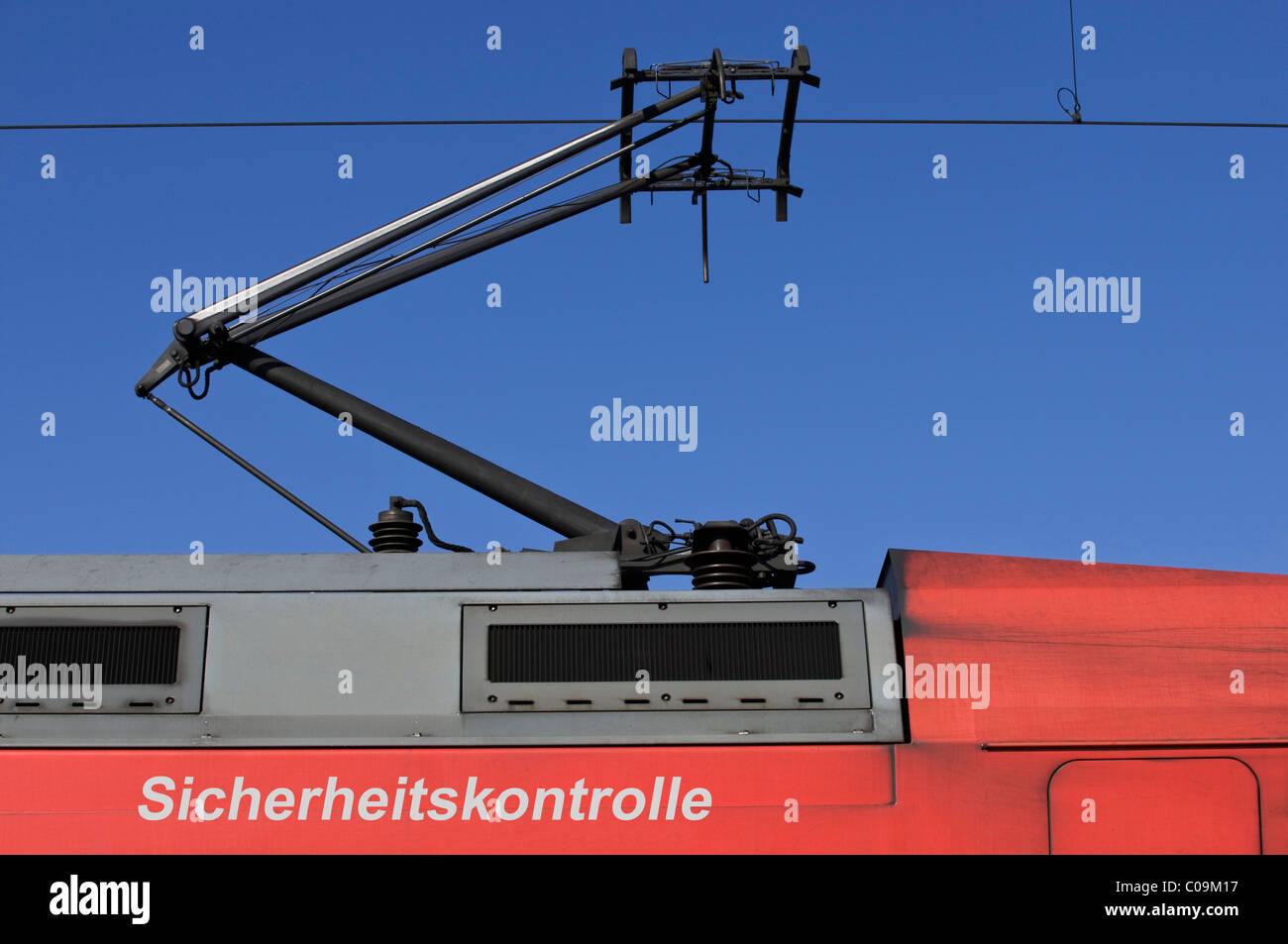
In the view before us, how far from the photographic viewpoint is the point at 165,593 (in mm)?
7164

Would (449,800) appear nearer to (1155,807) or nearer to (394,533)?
(394,533)

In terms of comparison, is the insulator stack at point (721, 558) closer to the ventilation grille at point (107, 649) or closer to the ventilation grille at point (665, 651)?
the ventilation grille at point (665, 651)

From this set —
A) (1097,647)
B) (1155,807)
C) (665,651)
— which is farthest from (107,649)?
(1155,807)

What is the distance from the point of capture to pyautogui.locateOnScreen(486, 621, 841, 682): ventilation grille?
6801 millimetres

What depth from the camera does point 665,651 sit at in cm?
686

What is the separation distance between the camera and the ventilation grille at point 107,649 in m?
6.93

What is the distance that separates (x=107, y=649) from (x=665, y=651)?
284 centimetres

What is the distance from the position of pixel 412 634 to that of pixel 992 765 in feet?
9.49

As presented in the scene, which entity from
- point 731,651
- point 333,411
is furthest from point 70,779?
point 731,651

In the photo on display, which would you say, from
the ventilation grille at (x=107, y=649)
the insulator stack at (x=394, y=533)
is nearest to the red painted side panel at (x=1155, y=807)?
the insulator stack at (x=394, y=533)

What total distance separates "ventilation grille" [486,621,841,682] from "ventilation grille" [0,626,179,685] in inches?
65.0
